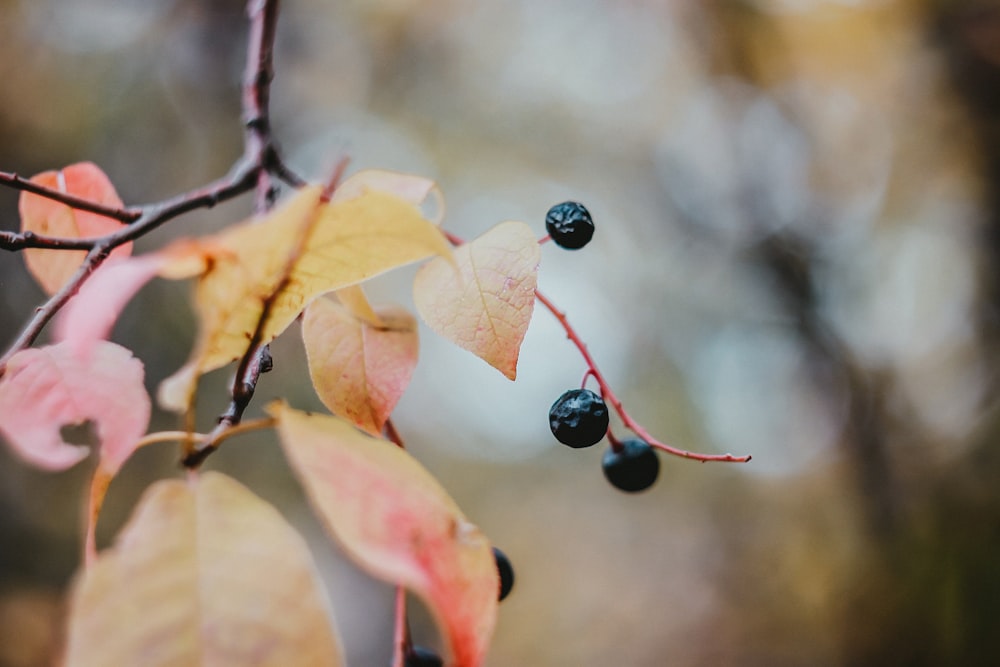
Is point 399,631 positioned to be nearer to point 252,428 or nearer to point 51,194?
point 252,428

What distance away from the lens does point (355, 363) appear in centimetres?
50

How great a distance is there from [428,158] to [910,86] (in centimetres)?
217

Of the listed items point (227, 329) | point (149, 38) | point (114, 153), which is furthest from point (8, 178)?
point (149, 38)

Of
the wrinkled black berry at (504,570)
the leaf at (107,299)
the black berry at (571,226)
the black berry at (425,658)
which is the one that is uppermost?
the black berry at (571,226)

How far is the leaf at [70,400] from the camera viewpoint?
370mm

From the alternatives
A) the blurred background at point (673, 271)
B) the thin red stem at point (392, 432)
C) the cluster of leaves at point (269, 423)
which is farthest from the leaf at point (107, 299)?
the blurred background at point (673, 271)

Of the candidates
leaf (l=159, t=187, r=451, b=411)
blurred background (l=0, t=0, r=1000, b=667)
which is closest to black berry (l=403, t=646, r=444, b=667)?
leaf (l=159, t=187, r=451, b=411)

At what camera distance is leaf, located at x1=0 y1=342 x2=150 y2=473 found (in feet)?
1.21

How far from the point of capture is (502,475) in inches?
170

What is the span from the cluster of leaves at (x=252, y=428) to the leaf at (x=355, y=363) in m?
0.06

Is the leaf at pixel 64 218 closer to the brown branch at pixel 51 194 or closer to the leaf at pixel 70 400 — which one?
the brown branch at pixel 51 194

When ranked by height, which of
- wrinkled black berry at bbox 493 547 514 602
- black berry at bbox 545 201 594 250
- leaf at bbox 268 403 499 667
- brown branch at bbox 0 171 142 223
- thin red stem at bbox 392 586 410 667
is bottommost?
wrinkled black berry at bbox 493 547 514 602

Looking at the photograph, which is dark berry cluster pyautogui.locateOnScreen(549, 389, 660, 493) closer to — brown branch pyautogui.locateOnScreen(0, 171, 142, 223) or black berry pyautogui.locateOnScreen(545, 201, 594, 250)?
black berry pyautogui.locateOnScreen(545, 201, 594, 250)

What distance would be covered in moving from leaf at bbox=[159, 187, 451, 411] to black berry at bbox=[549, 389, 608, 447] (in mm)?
268
